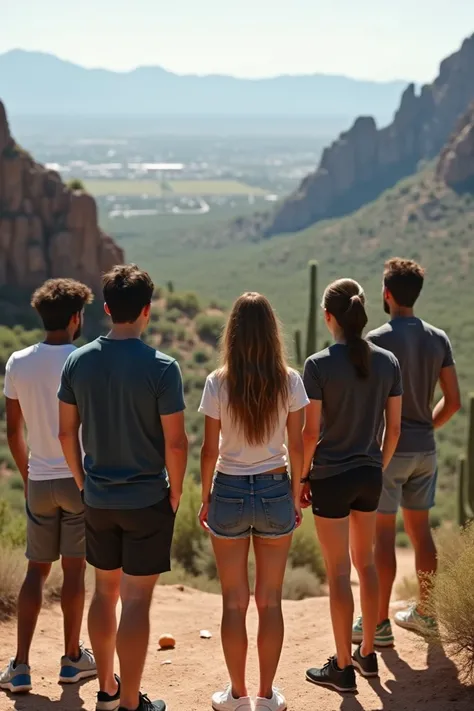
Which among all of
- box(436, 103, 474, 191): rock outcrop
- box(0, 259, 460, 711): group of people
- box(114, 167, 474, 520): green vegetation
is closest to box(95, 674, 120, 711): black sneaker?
box(0, 259, 460, 711): group of people

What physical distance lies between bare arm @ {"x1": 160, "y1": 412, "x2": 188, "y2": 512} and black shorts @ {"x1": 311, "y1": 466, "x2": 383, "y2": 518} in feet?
3.04

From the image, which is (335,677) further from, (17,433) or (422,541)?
(17,433)

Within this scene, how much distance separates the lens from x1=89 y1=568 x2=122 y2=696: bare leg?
17.2 ft

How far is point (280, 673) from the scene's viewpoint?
625cm

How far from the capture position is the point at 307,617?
7840 mm

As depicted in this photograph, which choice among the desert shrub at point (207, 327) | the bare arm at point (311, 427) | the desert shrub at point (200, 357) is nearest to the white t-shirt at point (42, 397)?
the bare arm at point (311, 427)

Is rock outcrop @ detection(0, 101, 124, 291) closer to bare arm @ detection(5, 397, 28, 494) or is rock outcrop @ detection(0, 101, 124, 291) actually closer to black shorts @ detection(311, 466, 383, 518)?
bare arm @ detection(5, 397, 28, 494)

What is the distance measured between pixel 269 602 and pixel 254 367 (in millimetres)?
1204

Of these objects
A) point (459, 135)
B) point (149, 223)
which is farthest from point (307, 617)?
point (149, 223)

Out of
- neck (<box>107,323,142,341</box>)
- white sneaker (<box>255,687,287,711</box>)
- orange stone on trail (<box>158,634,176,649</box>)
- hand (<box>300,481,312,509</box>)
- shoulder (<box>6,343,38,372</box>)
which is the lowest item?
orange stone on trail (<box>158,634,176,649</box>)

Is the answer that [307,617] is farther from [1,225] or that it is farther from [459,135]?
[459,135]

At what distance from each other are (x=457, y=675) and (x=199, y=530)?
5.07 m

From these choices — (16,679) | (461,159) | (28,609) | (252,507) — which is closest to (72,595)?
(28,609)

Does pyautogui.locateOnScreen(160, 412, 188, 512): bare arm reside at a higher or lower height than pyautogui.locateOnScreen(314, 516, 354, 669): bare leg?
higher
